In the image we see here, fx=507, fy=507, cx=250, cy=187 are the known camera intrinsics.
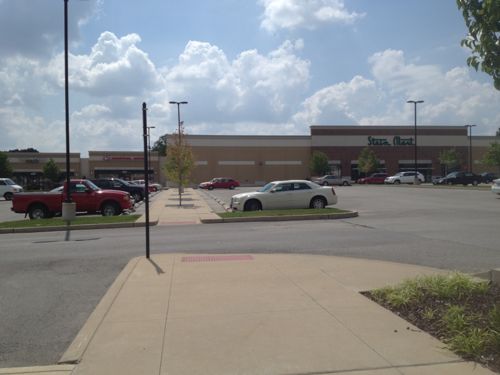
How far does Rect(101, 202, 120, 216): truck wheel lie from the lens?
22.1 metres

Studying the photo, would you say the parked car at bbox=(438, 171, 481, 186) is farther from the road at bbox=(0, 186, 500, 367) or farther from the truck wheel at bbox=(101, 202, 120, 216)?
the truck wheel at bbox=(101, 202, 120, 216)

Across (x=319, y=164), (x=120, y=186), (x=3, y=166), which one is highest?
(x=319, y=164)

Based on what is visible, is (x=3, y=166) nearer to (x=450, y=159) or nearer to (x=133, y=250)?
(x=450, y=159)

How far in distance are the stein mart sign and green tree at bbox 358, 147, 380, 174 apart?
6.33 m

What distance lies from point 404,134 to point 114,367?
294 feet

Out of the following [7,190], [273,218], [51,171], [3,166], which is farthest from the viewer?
[51,171]

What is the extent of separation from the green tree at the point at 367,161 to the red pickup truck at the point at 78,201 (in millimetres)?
61492

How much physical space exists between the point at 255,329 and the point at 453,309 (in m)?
2.07

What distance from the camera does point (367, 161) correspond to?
260 feet

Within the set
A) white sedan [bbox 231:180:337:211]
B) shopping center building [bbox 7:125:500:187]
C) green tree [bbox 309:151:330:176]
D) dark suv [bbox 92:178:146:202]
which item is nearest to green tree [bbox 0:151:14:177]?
shopping center building [bbox 7:125:500:187]

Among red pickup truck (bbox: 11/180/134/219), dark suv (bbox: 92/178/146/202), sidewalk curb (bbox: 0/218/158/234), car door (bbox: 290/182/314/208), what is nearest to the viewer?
sidewalk curb (bbox: 0/218/158/234)

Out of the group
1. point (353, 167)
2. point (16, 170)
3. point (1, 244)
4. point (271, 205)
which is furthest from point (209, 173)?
point (1, 244)

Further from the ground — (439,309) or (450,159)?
(450,159)

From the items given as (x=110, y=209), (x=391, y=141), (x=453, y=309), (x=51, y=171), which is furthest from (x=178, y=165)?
(x=391, y=141)
